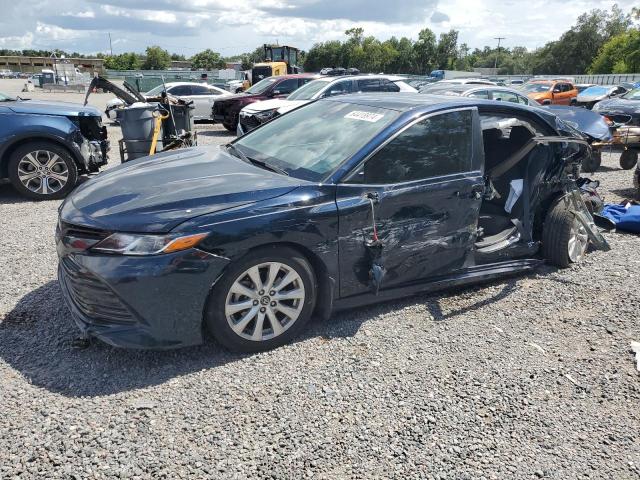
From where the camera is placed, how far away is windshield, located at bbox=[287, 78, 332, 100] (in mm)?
12467

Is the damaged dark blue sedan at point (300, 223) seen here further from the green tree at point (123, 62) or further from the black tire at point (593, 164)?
the green tree at point (123, 62)

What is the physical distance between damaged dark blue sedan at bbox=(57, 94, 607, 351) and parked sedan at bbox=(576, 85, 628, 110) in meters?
20.2

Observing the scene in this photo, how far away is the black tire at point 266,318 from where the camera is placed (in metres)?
3.13

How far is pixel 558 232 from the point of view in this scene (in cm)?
475

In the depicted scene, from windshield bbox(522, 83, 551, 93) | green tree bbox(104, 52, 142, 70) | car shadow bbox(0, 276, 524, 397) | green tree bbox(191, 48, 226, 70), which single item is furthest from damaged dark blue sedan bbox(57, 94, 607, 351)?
green tree bbox(191, 48, 226, 70)

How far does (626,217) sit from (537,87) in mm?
17013

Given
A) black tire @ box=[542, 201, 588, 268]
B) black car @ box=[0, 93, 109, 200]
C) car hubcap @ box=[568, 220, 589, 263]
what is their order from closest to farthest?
black tire @ box=[542, 201, 588, 268]
car hubcap @ box=[568, 220, 589, 263]
black car @ box=[0, 93, 109, 200]

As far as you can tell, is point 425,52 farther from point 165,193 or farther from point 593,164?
point 165,193

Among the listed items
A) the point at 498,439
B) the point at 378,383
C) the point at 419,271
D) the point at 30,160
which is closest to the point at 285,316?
the point at 378,383

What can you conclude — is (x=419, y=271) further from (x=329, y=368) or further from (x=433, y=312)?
(x=329, y=368)

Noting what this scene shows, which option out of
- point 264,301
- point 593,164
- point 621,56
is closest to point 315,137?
point 264,301

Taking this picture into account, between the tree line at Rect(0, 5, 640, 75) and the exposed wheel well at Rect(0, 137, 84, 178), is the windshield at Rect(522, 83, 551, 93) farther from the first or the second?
the tree line at Rect(0, 5, 640, 75)

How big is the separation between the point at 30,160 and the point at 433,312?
5827mm

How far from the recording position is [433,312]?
13.2 feet
